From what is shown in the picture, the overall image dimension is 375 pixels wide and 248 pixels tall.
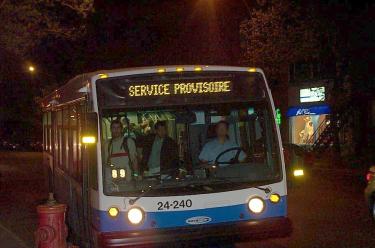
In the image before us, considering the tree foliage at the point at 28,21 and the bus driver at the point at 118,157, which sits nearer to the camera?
the bus driver at the point at 118,157

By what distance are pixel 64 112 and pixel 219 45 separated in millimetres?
28301

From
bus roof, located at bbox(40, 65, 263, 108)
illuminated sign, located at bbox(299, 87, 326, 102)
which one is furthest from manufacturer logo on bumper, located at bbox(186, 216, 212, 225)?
illuminated sign, located at bbox(299, 87, 326, 102)

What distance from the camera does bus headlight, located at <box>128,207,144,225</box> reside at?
9086mm

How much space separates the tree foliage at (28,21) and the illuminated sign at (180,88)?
9.17 metres

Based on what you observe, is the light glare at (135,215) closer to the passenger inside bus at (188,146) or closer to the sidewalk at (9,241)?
the passenger inside bus at (188,146)

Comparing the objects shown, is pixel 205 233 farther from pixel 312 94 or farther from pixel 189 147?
pixel 312 94

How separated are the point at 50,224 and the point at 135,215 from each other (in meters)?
1.98

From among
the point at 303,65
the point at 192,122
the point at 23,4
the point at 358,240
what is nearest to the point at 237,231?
the point at 192,122

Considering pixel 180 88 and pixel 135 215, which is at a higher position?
pixel 180 88

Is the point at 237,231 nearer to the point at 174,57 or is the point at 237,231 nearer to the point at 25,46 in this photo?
the point at 25,46

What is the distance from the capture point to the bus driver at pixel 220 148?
948cm

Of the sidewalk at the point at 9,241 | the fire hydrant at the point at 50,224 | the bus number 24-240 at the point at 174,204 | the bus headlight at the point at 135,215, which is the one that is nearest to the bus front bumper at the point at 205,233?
the bus headlight at the point at 135,215

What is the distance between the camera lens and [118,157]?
934 centimetres

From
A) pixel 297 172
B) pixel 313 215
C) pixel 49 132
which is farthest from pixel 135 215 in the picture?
pixel 49 132
